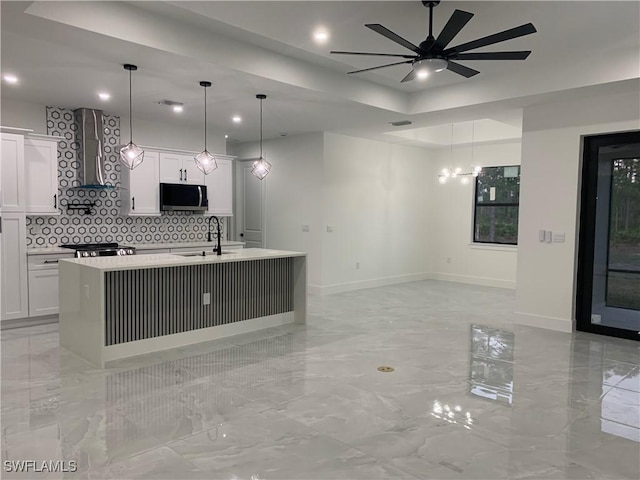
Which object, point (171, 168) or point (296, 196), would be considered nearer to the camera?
point (171, 168)

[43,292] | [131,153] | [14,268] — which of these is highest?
[131,153]

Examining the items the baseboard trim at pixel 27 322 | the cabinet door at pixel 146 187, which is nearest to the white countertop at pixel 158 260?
the baseboard trim at pixel 27 322

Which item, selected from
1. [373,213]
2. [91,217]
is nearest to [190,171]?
[91,217]

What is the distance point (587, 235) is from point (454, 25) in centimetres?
374

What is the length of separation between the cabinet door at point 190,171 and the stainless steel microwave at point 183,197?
0.12 meters

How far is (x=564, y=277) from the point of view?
5781 mm

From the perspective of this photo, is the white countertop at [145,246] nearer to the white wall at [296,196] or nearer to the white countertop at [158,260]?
the white countertop at [158,260]

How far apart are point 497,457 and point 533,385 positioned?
1.40 m

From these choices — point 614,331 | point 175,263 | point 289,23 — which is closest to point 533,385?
point 614,331

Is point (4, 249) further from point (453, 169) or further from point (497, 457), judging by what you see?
point (453, 169)

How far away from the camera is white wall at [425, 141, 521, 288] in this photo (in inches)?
353

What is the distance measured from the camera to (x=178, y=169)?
719 centimetres

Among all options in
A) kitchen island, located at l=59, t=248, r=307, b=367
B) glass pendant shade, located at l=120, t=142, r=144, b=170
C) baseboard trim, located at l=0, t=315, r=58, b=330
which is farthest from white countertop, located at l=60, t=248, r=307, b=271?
baseboard trim, located at l=0, t=315, r=58, b=330

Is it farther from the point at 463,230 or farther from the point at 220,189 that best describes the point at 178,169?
the point at 463,230
